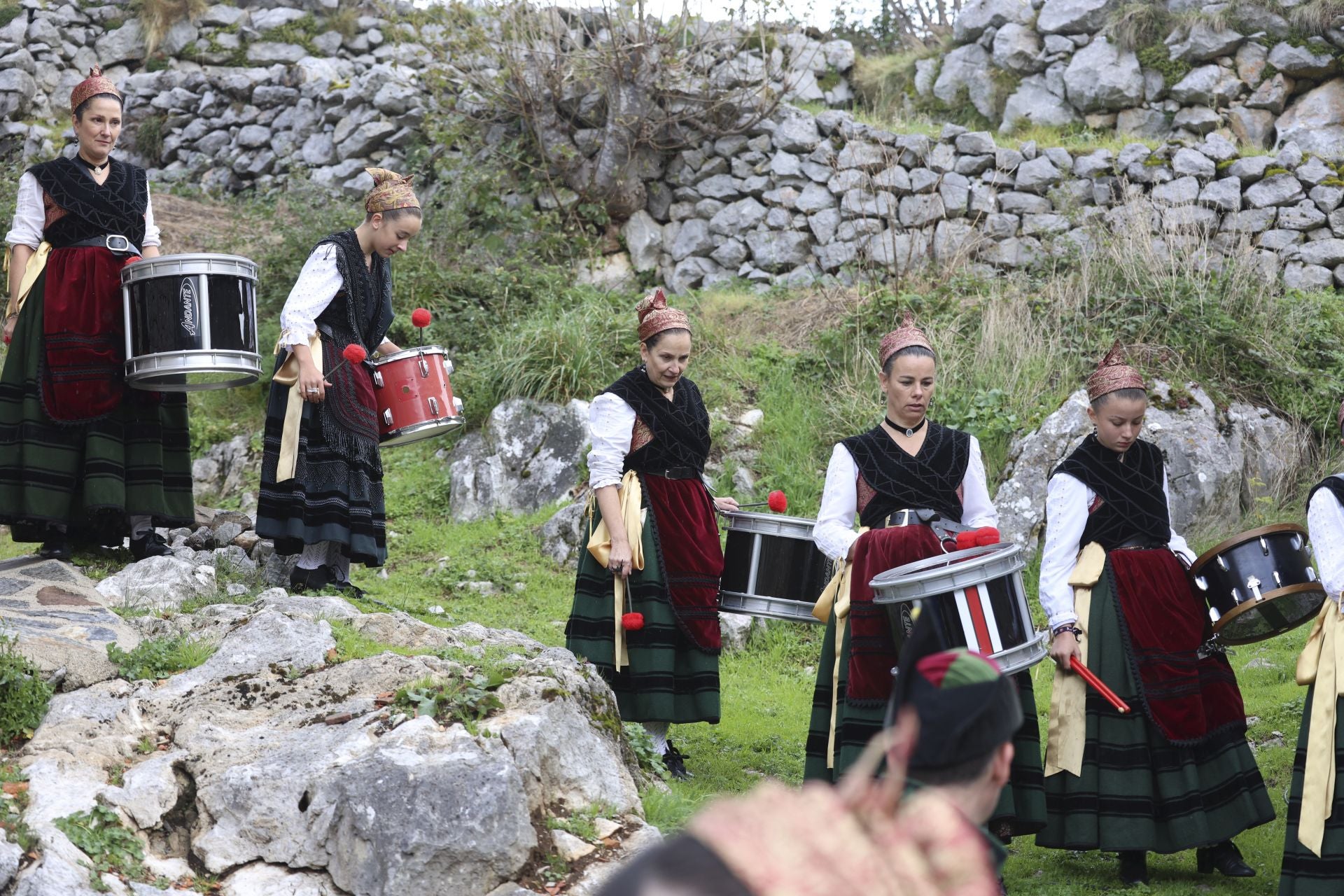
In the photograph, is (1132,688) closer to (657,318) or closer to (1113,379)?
(1113,379)

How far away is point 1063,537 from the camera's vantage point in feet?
17.0

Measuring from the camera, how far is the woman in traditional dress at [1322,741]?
4.33 meters

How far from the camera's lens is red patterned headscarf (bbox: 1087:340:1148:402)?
5.14 m

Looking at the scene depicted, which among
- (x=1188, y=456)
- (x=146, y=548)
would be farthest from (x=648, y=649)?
(x=1188, y=456)

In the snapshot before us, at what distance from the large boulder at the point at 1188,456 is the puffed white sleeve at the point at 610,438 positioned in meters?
3.94

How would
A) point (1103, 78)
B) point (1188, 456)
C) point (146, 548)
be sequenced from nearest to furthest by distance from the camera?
point (146, 548)
point (1188, 456)
point (1103, 78)

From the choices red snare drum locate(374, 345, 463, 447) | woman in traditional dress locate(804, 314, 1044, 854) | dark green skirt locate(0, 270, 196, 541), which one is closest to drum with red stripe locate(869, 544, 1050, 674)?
woman in traditional dress locate(804, 314, 1044, 854)

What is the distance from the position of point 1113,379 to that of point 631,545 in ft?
6.68

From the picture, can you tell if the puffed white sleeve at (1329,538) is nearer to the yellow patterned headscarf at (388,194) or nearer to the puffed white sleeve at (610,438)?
the puffed white sleeve at (610,438)

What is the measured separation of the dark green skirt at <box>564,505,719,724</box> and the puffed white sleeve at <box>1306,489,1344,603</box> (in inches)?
94.5

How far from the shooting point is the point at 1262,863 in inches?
205

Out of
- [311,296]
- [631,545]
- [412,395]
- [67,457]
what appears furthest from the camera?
[67,457]

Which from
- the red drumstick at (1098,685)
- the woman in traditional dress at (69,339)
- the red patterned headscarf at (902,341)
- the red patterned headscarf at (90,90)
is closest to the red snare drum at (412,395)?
the woman in traditional dress at (69,339)

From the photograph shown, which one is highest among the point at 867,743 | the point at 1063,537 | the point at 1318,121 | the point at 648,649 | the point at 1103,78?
the point at 1103,78
